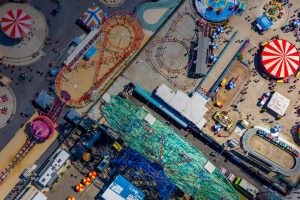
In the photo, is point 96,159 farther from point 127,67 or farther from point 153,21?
point 153,21

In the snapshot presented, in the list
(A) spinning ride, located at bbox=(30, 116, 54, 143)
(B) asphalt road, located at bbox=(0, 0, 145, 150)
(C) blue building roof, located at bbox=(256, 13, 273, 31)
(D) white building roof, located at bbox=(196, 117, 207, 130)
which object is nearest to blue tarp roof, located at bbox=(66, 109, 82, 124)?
(A) spinning ride, located at bbox=(30, 116, 54, 143)

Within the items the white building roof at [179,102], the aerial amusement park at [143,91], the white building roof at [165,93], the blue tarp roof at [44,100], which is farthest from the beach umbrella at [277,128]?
the blue tarp roof at [44,100]

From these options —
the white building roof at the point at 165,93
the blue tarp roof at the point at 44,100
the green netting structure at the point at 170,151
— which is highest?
the white building roof at the point at 165,93

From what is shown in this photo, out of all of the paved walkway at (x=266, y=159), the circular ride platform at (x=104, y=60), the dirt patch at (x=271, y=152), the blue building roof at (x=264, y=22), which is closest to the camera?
the paved walkway at (x=266, y=159)

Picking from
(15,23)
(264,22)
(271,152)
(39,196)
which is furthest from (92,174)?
(264,22)

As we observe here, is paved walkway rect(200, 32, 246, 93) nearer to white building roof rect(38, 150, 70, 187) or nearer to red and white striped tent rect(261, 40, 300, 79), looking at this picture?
red and white striped tent rect(261, 40, 300, 79)

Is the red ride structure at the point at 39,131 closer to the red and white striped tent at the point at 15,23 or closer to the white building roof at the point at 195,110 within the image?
the red and white striped tent at the point at 15,23
